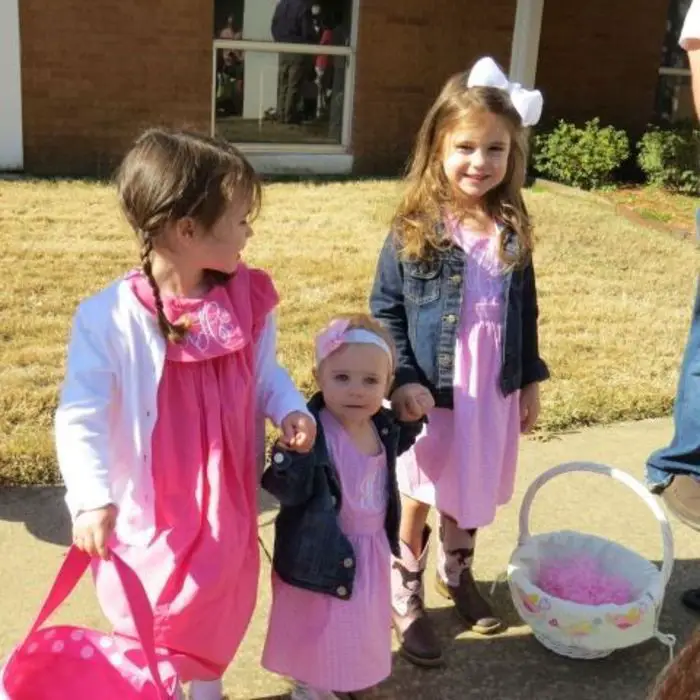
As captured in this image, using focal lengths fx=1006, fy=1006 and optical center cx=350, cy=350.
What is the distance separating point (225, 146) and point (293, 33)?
8.72m

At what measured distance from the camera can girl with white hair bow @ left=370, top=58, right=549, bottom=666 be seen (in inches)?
105

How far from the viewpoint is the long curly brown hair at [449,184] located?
8.77ft

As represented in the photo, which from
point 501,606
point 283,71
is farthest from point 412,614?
point 283,71

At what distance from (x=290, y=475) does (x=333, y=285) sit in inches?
159

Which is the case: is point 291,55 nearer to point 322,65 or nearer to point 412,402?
point 322,65

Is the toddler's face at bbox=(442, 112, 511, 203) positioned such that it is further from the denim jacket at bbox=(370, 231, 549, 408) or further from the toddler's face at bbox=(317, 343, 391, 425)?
the toddler's face at bbox=(317, 343, 391, 425)

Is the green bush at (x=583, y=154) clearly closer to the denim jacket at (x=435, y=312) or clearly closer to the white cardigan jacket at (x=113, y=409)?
the denim jacket at (x=435, y=312)

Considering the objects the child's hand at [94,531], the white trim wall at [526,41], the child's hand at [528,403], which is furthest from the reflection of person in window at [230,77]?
the child's hand at [94,531]

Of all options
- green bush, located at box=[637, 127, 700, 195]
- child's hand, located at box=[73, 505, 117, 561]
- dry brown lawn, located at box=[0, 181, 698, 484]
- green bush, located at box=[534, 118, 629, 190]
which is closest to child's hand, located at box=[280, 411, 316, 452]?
child's hand, located at box=[73, 505, 117, 561]

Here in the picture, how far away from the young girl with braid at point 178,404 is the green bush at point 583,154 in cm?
878

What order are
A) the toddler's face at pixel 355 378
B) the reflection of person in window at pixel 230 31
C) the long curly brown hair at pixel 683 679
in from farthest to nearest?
1. the reflection of person in window at pixel 230 31
2. the toddler's face at pixel 355 378
3. the long curly brown hair at pixel 683 679

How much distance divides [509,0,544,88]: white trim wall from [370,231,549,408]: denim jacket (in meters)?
Result: 8.74

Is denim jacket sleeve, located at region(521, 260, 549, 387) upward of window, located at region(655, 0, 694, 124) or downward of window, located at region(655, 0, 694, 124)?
downward

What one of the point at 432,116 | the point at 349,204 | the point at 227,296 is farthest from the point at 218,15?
the point at 227,296
